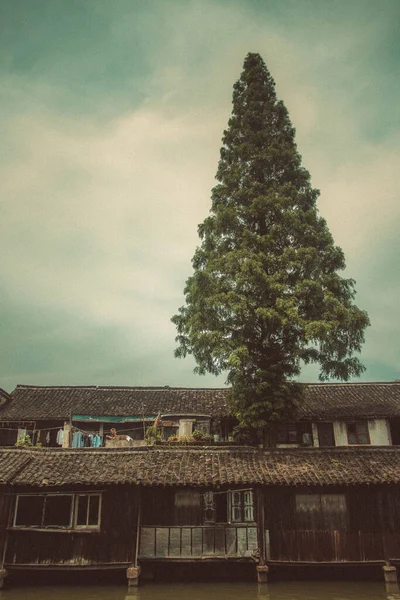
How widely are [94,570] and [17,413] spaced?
13583mm

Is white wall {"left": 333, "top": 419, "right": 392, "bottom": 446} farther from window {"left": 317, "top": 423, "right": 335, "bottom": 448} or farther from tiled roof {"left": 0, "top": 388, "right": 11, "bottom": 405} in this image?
tiled roof {"left": 0, "top": 388, "right": 11, "bottom": 405}

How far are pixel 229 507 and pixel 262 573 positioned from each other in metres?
2.96

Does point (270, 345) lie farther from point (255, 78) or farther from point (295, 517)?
point (255, 78)

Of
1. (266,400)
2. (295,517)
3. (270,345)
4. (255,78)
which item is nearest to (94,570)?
(295,517)

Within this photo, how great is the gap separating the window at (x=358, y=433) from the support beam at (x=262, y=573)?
1167 cm

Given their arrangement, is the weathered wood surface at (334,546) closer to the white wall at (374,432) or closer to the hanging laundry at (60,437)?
the white wall at (374,432)

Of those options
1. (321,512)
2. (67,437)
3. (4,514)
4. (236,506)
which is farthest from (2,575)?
(321,512)

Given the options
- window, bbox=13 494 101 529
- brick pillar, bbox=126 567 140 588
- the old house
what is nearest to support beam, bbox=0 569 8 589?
the old house

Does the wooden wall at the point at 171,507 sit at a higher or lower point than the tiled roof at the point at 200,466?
lower

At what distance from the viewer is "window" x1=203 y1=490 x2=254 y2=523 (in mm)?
18750

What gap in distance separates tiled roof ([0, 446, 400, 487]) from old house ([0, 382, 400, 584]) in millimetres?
47

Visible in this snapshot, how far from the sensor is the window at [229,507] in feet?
61.5

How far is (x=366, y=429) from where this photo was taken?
86.4ft

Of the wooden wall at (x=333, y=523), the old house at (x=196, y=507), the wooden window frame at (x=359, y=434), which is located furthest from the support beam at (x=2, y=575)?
the wooden window frame at (x=359, y=434)
